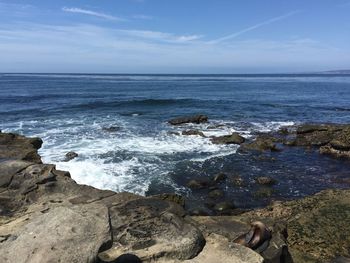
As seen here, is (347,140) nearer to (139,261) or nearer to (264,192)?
(264,192)

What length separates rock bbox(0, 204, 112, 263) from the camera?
4934mm

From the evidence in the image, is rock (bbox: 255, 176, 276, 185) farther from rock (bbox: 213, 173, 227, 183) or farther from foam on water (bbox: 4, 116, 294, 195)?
foam on water (bbox: 4, 116, 294, 195)

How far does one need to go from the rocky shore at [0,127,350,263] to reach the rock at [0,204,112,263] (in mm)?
14

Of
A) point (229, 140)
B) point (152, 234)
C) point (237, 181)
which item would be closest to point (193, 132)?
point (229, 140)

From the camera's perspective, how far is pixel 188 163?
66.5 ft

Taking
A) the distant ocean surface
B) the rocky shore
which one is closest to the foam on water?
the distant ocean surface

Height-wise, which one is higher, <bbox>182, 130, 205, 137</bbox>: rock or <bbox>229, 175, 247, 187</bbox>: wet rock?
<bbox>182, 130, 205, 137</bbox>: rock

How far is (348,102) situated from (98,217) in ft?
163

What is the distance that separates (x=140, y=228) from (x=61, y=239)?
2.54m

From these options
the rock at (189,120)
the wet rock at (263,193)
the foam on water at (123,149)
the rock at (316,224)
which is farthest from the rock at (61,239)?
the rock at (189,120)

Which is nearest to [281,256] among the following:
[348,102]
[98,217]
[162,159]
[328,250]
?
[328,250]

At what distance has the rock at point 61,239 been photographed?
4.93 metres

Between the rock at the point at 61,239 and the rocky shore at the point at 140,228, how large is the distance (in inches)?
0.5

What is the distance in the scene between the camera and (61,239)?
5.16 metres
